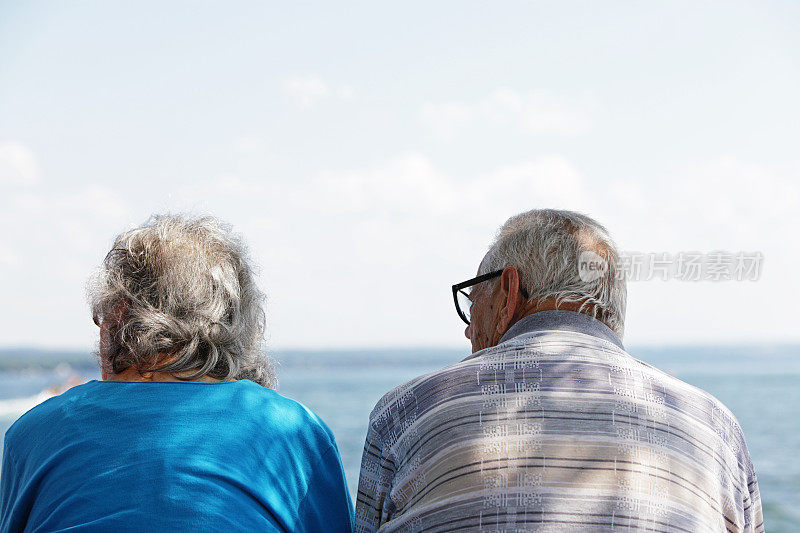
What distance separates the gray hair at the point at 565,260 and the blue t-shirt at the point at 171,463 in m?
0.64

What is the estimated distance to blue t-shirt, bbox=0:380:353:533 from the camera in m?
1.47

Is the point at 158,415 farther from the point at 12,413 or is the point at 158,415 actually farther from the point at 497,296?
the point at 12,413

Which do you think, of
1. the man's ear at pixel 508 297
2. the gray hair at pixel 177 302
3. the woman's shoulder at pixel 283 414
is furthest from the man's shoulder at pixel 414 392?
the gray hair at pixel 177 302

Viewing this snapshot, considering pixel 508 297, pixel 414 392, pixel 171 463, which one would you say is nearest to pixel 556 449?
pixel 414 392

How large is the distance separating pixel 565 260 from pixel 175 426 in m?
0.98

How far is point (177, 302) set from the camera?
5.74 feet

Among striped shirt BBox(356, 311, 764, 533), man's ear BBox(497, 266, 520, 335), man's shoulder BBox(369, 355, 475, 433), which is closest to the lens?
striped shirt BBox(356, 311, 764, 533)

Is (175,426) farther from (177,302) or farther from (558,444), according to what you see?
(558,444)

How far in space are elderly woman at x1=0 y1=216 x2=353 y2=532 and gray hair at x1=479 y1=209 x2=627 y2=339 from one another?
637 mm

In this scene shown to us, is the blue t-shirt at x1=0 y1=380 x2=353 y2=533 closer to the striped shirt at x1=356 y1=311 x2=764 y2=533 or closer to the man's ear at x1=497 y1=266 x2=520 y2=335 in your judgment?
the striped shirt at x1=356 y1=311 x2=764 y2=533

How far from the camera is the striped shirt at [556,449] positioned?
140cm

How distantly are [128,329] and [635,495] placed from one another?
3.81 ft

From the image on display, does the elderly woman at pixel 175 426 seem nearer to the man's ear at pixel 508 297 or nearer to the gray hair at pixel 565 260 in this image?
the man's ear at pixel 508 297

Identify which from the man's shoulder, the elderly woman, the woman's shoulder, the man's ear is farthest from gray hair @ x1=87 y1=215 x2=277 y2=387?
the man's ear
